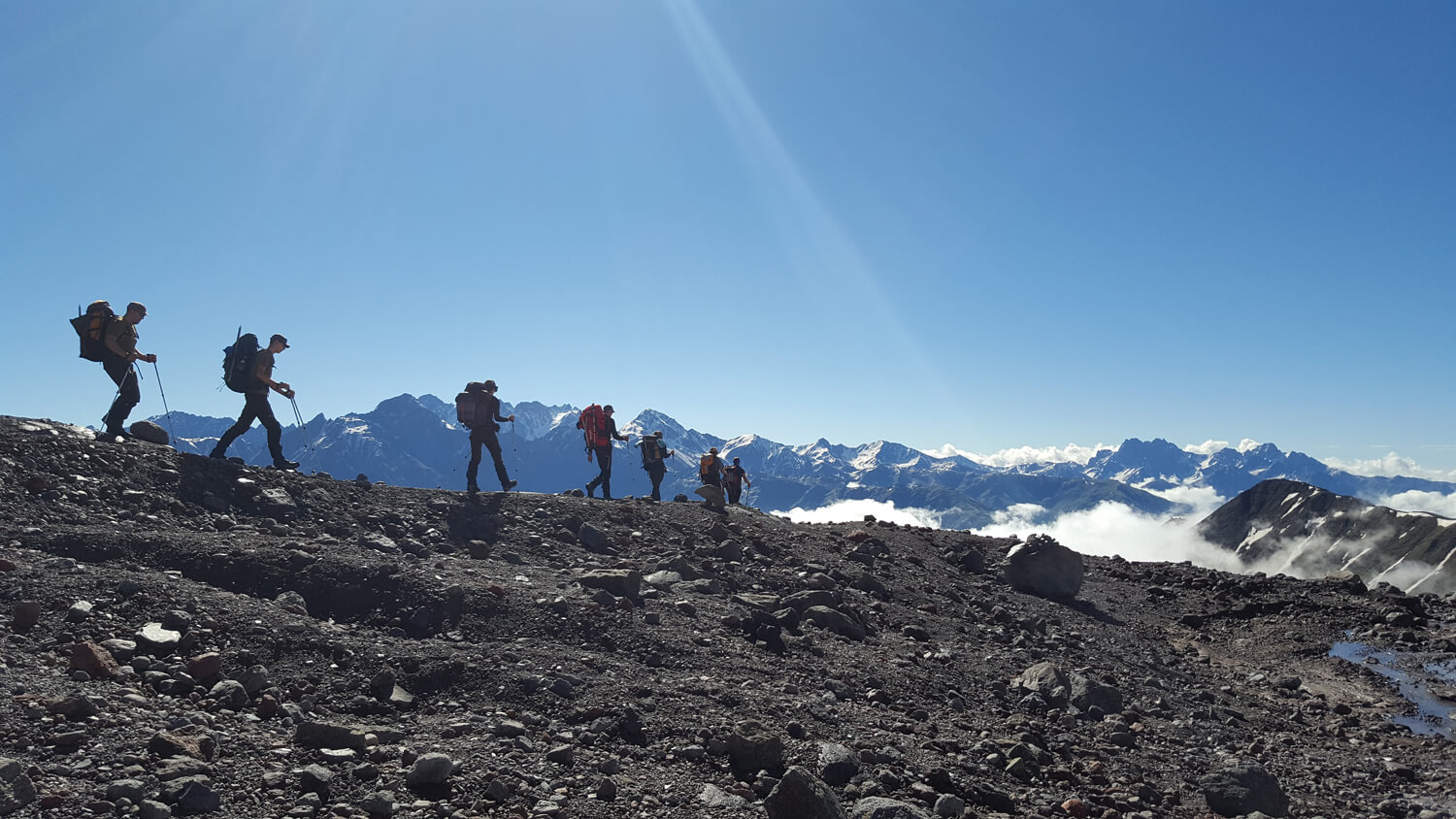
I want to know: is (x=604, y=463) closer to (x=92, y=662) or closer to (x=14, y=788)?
(x=92, y=662)

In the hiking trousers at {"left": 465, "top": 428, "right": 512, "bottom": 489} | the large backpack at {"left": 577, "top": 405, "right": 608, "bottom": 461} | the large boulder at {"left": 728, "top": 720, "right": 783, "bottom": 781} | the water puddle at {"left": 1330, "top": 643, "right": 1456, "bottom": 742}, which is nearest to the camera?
the large boulder at {"left": 728, "top": 720, "right": 783, "bottom": 781}

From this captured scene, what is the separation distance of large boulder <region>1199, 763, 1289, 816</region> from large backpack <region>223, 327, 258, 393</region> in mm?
20919

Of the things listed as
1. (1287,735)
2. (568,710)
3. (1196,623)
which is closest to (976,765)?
(568,710)

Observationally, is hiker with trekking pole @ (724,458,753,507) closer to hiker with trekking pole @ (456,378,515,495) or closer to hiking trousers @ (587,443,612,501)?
hiking trousers @ (587,443,612,501)

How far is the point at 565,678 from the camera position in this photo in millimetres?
10195

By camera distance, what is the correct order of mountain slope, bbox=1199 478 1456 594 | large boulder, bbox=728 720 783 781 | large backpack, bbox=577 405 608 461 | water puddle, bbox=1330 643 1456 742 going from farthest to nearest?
mountain slope, bbox=1199 478 1456 594, large backpack, bbox=577 405 608 461, water puddle, bbox=1330 643 1456 742, large boulder, bbox=728 720 783 781

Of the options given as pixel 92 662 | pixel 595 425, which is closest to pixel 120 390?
pixel 92 662

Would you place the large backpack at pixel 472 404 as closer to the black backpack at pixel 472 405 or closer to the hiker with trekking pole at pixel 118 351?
the black backpack at pixel 472 405

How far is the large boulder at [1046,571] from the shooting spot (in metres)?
22.8

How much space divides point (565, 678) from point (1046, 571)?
1770 cm

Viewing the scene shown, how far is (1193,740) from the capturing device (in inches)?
504

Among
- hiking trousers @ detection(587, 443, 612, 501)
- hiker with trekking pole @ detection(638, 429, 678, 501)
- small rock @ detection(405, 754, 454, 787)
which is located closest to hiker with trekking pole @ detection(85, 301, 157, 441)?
hiking trousers @ detection(587, 443, 612, 501)

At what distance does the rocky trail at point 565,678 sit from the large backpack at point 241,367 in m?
2.21

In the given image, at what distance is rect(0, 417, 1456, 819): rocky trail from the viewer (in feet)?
23.9
